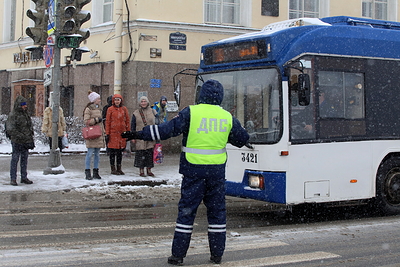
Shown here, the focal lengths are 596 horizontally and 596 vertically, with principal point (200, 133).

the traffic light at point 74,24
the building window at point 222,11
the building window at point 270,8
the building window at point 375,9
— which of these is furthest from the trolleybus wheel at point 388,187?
the building window at point 375,9

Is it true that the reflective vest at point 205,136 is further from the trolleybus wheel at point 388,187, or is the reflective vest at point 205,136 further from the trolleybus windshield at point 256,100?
the trolleybus wheel at point 388,187

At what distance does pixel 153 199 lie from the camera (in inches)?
431

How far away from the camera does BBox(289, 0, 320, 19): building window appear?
909 inches

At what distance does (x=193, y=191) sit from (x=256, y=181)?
106 inches

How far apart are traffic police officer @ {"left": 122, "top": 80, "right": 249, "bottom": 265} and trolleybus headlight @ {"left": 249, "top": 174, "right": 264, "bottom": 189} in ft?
7.93

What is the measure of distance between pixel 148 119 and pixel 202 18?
8.58 metres

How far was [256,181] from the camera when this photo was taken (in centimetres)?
854

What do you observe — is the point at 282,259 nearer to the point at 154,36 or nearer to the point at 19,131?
the point at 19,131

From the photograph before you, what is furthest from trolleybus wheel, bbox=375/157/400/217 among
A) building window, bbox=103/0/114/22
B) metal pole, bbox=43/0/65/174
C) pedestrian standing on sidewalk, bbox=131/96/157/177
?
building window, bbox=103/0/114/22

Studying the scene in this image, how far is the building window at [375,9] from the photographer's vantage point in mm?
24328

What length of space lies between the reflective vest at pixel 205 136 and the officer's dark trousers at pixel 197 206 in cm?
18

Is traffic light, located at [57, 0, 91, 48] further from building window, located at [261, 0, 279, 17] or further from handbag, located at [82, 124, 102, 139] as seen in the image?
building window, located at [261, 0, 279, 17]

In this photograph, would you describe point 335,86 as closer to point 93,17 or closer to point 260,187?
point 260,187

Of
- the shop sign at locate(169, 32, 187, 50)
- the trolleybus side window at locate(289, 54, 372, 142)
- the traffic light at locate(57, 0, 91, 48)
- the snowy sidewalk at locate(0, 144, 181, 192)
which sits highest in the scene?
the shop sign at locate(169, 32, 187, 50)
